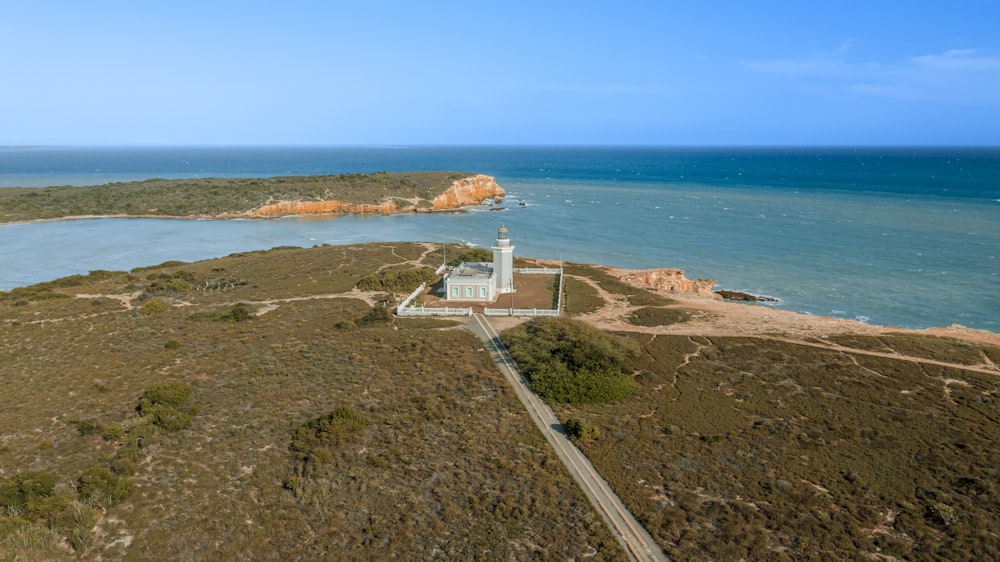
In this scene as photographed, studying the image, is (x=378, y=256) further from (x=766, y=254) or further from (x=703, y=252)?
(x=766, y=254)

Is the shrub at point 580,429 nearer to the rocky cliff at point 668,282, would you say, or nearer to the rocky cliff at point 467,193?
the rocky cliff at point 668,282

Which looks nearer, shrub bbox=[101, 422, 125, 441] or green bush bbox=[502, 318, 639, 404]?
shrub bbox=[101, 422, 125, 441]

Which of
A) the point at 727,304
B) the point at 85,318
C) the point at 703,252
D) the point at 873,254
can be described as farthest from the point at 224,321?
the point at 873,254

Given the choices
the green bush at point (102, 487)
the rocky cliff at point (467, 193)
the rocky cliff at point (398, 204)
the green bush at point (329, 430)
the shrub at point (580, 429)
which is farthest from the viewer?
the rocky cliff at point (467, 193)

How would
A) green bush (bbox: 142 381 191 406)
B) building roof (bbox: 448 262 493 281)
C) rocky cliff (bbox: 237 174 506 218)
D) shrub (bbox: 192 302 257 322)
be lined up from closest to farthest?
1. green bush (bbox: 142 381 191 406)
2. shrub (bbox: 192 302 257 322)
3. building roof (bbox: 448 262 493 281)
4. rocky cliff (bbox: 237 174 506 218)

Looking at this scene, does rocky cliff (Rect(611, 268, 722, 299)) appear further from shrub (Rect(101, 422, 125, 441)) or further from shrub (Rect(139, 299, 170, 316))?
shrub (Rect(101, 422, 125, 441))

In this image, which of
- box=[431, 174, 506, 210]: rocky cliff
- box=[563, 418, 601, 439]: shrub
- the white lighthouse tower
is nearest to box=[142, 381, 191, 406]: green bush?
box=[563, 418, 601, 439]: shrub

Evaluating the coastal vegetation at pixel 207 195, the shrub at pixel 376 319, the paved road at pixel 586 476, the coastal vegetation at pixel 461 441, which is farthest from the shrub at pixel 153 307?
the coastal vegetation at pixel 207 195

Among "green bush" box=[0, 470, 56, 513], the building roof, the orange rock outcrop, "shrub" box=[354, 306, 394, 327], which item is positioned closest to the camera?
"green bush" box=[0, 470, 56, 513]
